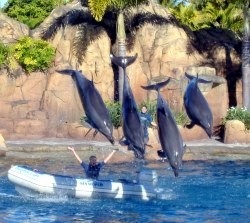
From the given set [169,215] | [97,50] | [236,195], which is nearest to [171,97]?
[97,50]

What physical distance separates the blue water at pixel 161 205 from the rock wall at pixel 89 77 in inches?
265

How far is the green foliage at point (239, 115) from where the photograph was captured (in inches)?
955

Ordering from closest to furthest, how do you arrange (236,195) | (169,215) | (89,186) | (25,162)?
(169,215) < (89,186) < (236,195) < (25,162)

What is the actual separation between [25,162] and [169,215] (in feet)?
24.4

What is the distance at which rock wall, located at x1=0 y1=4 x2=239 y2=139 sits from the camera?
2514 cm

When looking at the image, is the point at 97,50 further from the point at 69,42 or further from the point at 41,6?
the point at 41,6

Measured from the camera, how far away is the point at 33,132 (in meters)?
24.6

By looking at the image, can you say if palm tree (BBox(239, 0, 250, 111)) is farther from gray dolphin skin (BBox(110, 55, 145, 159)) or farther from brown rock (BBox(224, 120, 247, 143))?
gray dolphin skin (BBox(110, 55, 145, 159))

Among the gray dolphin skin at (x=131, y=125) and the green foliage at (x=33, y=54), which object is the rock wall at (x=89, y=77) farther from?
the gray dolphin skin at (x=131, y=125)

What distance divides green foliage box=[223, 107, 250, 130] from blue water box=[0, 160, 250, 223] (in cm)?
579

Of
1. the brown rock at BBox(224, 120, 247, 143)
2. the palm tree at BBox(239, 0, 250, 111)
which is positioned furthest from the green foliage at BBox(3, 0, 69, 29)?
the brown rock at BBox(224, 120, 247, 143)

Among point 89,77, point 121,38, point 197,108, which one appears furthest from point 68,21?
point 197,108

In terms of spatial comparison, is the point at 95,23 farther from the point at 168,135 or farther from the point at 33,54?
the point at 168,135

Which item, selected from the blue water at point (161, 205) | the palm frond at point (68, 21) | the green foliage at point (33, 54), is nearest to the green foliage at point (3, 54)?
the green foliage at point (33, 54)
